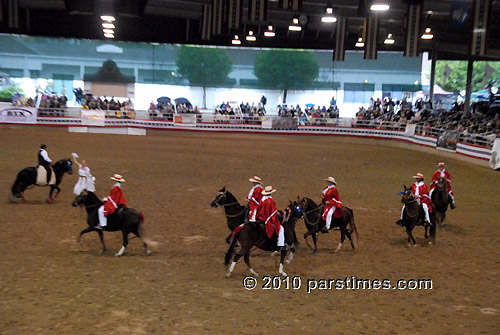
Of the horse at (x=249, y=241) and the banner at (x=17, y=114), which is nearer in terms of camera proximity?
the horse at (x=249, y=241)

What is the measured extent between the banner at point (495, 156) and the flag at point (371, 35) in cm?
718

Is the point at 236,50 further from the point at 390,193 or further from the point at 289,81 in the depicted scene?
the point at 390,193

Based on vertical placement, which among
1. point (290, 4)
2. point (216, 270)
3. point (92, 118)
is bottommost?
point (216, 270)

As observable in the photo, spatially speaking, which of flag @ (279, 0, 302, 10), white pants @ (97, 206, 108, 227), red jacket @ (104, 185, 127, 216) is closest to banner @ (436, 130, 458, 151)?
flag @ (279, 0, 302, 10)

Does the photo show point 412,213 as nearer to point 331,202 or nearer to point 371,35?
point 331,202

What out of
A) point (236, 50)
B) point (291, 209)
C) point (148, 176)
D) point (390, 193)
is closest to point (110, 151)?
point (148, 176)

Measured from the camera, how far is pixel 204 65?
47250 millimetres

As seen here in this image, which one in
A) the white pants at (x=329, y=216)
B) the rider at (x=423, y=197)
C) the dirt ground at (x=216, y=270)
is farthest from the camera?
the rider at (x=423, y=197)

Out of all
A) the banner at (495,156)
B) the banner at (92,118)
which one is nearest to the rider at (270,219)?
the banner at (495,156)

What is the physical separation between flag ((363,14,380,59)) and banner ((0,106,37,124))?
25338mm

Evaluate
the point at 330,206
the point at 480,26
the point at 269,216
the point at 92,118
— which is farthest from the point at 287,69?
the point at 269,216

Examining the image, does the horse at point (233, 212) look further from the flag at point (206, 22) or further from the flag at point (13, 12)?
the flag at point (13, 12)

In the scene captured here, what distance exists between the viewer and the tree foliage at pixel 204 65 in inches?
1845

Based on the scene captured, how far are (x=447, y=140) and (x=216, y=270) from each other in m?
23.3
